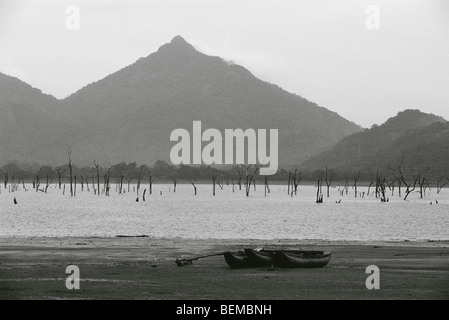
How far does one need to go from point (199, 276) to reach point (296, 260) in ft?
10.8

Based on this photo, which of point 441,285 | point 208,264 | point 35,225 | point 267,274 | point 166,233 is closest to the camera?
point 441,285

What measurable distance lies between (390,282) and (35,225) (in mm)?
36250

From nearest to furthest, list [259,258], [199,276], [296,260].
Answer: [199,276], [259,258], [296,260]

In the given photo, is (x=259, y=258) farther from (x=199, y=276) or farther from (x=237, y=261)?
(x=199, y=276)

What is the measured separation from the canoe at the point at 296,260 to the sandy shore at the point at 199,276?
0.33m

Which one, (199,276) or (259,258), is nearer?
(199,276)

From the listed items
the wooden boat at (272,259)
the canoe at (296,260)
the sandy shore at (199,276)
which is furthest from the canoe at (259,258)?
the sandy shore at (199,276)

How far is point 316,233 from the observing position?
47344mm

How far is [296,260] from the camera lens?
77.3 ft

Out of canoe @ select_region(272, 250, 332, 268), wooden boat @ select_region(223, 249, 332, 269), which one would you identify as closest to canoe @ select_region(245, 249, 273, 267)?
wooden boat @ select_region(223, 249, 332, 269)

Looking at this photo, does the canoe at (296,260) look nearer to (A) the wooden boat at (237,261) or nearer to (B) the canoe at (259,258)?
(B) the canoe at (259,258)

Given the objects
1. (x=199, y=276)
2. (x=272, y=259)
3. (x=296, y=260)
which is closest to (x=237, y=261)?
(x=272, y=259)
